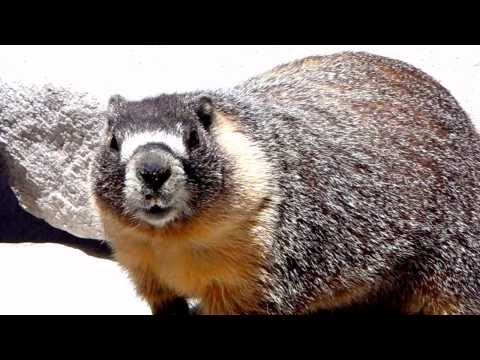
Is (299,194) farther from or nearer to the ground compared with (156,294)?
farther from the ground

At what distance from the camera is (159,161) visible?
338 cm

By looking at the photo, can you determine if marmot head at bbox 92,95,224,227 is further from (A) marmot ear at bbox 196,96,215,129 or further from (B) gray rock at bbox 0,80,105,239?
(B) gray rock at bbox 0,80,105,239

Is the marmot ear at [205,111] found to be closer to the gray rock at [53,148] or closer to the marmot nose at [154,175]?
the marmot nose at [154,175]

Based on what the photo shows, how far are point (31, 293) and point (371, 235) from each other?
182 centimetres

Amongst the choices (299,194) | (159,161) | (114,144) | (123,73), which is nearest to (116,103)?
(114,144)

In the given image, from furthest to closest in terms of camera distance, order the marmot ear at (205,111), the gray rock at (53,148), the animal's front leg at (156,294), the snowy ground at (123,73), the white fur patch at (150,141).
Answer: the gray rock at (53,148) < the snowy ground at (123,73) < the animal's front leg at (156,294) < the marmot ear at (205,111) < the white fur patch at (150,141)

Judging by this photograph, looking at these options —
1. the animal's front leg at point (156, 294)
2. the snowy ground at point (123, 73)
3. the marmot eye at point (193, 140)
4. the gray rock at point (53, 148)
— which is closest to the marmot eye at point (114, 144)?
the marmot eye at point (193, 140)

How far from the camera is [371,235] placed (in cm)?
412

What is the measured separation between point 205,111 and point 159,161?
19.9 inches

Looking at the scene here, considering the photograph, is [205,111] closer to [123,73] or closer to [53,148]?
[123,73]

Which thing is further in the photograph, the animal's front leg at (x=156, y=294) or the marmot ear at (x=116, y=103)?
Result: the animal's front leg at (x=156, y=294)

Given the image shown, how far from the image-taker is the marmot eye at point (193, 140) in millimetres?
3621

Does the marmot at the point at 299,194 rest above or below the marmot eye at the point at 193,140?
below

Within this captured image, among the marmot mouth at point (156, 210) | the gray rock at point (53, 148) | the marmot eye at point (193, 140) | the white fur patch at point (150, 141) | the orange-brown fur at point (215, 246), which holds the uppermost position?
the white fur patch at point (150, 141)
